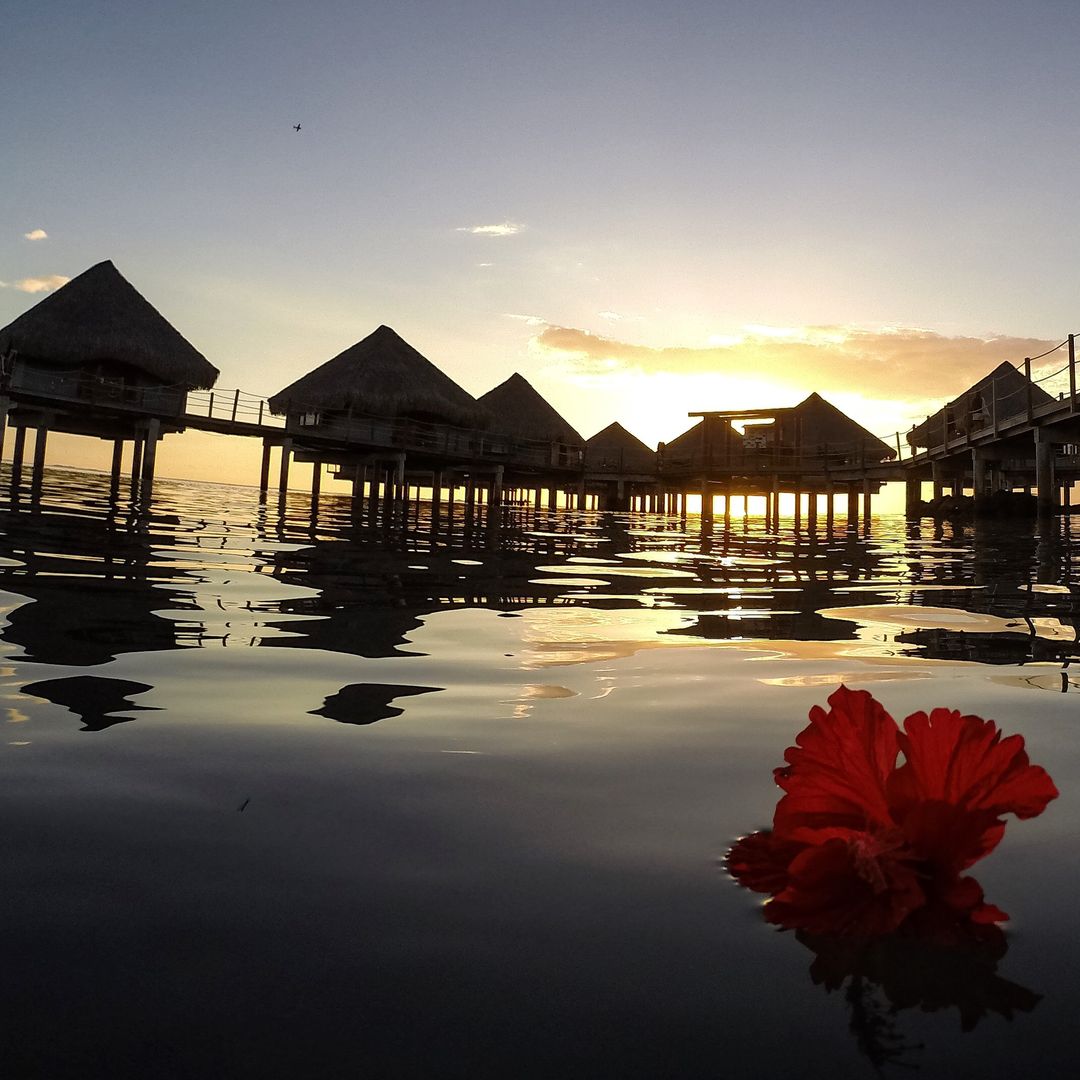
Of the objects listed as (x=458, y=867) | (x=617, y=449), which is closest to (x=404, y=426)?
(x=617, y=449)

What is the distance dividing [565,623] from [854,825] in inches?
98.7

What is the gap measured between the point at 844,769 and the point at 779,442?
25.7 metres

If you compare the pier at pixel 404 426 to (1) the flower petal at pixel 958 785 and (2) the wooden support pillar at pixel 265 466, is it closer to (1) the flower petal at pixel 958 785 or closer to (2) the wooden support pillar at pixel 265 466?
(2) the wooden support pillar at pixel 265 466

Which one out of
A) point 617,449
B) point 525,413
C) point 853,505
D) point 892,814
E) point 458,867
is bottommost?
point 458,867

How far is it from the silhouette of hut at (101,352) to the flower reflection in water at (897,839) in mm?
23144

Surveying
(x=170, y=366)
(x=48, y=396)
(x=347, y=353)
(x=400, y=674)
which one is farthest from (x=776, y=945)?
(x=347, y=353)

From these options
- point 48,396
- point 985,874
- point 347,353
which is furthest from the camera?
point 347,353

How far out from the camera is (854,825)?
28.4 inches

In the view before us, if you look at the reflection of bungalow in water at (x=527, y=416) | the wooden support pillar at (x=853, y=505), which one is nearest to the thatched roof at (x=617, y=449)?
the reflection of bungalow in water at (x=527, y=416)

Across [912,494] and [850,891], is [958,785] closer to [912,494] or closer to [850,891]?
[850,891]

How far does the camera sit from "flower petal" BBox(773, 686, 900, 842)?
0.70 m

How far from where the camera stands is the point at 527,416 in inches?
1366

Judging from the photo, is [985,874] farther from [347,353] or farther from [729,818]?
[347,353]

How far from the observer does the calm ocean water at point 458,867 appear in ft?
1.87
